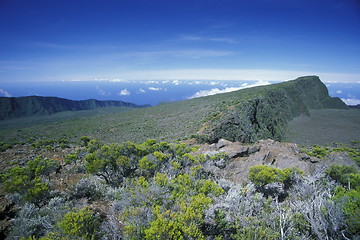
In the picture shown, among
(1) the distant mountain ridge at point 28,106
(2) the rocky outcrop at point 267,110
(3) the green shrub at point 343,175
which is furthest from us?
(1) the distant mountain ridge at point 28,106

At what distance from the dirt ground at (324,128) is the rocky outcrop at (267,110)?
129 inches

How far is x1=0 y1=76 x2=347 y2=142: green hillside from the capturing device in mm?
29047

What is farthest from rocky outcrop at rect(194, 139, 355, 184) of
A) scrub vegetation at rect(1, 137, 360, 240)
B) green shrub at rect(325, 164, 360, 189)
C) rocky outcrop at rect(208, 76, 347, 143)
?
rocky outcrop at rect(208, 76, 347, 143)

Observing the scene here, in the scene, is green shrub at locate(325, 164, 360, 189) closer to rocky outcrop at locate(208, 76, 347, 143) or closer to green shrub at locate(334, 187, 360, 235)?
green shrub at locate(334, 187, 360, 235)

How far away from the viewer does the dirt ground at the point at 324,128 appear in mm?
43250

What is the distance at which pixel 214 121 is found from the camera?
3019 cm

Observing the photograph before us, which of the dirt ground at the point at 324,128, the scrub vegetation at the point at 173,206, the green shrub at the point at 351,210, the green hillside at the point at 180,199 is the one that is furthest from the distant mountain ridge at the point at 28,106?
the green shrub at the point at 351,210

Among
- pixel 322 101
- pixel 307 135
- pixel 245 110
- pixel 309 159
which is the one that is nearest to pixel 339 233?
pixel 309 159

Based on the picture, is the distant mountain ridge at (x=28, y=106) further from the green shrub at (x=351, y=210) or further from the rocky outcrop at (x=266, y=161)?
the green shrub at (x=351, y=210)

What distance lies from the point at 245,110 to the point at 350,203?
33.1 m

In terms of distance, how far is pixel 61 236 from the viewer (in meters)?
4.46

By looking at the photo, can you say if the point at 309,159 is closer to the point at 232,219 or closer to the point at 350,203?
the point at 350,203

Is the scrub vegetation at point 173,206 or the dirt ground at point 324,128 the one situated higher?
the scrub vegetation at point 173,206

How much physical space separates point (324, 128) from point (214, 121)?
4719 cm
